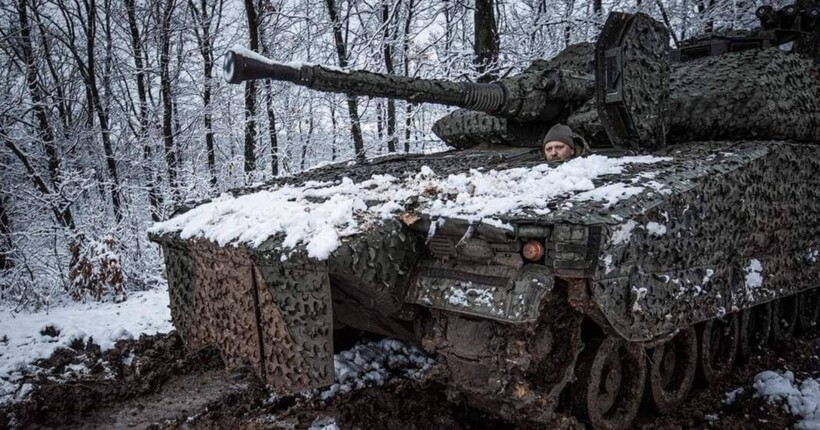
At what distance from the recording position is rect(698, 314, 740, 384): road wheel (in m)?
4.07

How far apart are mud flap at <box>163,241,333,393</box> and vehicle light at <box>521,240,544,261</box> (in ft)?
2.86

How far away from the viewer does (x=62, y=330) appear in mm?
5223

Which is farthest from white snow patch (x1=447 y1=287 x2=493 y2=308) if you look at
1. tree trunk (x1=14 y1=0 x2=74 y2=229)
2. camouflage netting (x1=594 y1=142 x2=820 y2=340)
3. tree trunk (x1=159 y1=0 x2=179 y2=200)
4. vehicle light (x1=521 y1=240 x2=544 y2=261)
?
tree trunk (x1=159 y1=0 x2=179 y2=200)

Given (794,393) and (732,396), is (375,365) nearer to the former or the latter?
(732,396)

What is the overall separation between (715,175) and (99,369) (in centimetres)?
428

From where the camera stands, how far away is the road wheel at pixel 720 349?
4074 mm

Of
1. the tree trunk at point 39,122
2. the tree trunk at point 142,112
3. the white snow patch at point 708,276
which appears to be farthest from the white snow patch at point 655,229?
the tree trunk at point 39,122

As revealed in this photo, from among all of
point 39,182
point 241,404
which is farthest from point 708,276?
point 39,182

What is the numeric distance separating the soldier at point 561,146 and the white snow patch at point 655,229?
1.00m

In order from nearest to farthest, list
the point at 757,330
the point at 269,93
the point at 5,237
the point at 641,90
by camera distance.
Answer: the point at 641,90, the point at 757,330, the point at 5,237, the point at 269,93

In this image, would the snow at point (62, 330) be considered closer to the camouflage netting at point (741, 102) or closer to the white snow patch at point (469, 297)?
the white snow patch at point (469, 297)

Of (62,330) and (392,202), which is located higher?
(392,202)

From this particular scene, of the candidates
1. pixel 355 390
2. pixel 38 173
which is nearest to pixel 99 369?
pixel 355 390

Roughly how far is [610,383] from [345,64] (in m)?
9.70
